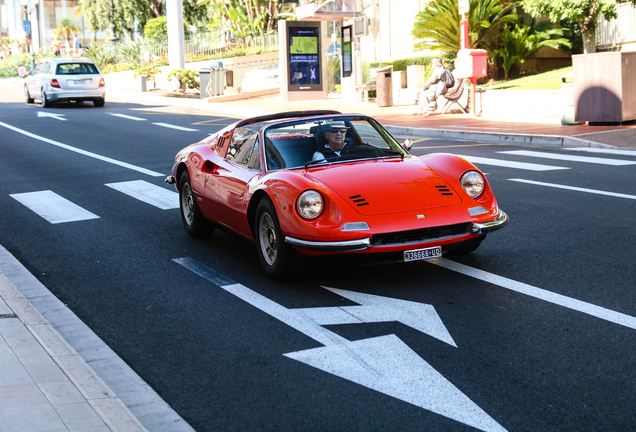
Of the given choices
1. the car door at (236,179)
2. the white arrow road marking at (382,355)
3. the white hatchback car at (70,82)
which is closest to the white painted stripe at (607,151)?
the car door at (236,179)

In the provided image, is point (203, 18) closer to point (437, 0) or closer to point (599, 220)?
point (437, 0)

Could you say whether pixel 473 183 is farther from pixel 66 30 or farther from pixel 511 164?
pixel 66 30

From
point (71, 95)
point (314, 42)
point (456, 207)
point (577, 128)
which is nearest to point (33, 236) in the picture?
point (456, 207)

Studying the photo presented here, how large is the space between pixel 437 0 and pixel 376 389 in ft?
92.6

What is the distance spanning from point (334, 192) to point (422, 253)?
0.79 metres

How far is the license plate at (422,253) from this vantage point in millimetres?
5555

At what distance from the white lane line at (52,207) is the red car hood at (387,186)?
13.6ft

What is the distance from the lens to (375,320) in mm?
5082

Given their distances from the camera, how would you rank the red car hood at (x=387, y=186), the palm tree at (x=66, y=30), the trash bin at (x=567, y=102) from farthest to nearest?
the palm tree at (x=66, y=30) → the trash bin at (x=567, y=102) → the red car hood at (x=387, y=186)

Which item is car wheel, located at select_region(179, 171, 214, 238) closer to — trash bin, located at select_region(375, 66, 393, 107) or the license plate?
the license plate

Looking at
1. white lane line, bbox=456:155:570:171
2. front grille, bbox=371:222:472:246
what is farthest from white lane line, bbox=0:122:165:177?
front grille, bbox=371:222:472:246

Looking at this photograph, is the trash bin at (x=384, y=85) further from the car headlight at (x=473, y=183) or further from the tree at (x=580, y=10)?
the car headlight at (x=473, y=183)

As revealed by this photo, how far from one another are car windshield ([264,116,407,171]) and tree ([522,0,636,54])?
20575mm

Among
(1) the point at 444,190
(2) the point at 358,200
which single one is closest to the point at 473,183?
(1) the point at 444,190
